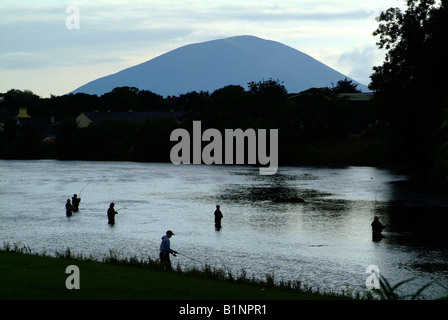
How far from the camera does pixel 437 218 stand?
152 ft

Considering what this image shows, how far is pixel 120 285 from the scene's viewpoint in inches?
717

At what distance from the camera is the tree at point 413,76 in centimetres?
5538

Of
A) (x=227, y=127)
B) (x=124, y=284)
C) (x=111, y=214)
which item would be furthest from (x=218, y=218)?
(x=227, y=127)

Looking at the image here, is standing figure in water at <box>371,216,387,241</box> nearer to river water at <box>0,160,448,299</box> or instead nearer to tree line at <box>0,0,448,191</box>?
river water at <box>0,160,448,299</box>

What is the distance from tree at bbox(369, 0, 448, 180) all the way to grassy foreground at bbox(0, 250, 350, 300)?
3776 cm

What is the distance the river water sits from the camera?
1189 inches

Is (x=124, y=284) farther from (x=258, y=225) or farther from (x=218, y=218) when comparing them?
(x=258, y=225)

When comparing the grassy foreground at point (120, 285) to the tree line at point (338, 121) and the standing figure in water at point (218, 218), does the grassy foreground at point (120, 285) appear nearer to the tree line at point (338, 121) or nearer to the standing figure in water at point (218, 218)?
the standing figure in water at point (218, 218)

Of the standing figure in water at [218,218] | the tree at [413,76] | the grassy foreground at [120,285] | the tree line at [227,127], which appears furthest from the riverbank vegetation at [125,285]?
the tree line at [227,127]

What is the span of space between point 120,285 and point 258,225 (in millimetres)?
27187

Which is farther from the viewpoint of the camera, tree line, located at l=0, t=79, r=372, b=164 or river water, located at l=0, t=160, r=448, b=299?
tree line, located at l=0, t=79, r=372, b=164

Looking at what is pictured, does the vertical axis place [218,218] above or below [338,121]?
below

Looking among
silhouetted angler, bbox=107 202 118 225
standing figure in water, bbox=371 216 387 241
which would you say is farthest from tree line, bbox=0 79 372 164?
standing figure in water, bbox=371 216 387 241

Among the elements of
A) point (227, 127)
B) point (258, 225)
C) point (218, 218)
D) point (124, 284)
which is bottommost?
point (258, 225)
